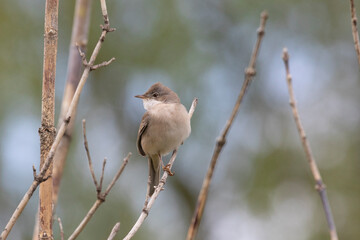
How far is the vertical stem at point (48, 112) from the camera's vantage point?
1.97 meters

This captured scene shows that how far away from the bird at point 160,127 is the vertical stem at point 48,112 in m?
2.76

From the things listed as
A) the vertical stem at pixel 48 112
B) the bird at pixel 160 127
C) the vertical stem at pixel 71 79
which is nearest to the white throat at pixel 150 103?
the bird at pixel 160 127

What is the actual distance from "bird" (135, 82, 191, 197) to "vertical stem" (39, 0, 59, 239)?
2764 millimetres

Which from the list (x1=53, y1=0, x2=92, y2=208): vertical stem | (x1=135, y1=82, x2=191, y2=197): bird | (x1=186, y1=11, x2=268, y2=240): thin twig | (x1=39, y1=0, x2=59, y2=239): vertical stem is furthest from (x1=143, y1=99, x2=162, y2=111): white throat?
(x1=186, y1=11, x2=268, y2=240): thin twig

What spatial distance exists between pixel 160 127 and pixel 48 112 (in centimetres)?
302

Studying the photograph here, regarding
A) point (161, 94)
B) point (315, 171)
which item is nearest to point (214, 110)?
point (161, 94)

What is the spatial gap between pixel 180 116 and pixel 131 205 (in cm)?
491

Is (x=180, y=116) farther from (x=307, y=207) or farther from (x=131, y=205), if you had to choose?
(x=307, y=207)

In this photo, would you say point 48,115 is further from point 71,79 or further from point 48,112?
point 71,79

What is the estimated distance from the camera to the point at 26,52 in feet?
33.9

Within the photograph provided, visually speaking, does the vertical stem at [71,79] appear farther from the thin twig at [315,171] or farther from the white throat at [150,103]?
the white throat at [150,103]

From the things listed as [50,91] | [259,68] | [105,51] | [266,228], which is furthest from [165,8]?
[50,91]

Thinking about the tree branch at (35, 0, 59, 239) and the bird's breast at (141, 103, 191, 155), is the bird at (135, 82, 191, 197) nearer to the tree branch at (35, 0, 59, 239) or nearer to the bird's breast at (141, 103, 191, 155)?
the bird's breast at (141, 103, 191, 155)

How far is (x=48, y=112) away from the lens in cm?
201
